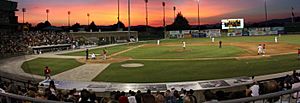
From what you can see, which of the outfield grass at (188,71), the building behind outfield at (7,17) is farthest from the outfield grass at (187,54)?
the building behind outfield at (7,17)

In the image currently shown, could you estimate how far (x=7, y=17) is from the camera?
61781 mm

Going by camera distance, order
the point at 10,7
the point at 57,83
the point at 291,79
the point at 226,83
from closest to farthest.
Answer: the point at 291,79
the point at 226,83
the point at 57,83
the point at 10,7

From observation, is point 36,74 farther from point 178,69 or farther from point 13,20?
point 13,20

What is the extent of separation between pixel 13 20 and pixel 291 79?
60.3 metres

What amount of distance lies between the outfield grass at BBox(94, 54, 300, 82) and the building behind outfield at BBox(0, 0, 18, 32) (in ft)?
120

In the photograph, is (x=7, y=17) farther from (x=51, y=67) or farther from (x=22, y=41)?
(x=51, y=67)

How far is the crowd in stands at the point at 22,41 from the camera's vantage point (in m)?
48.0

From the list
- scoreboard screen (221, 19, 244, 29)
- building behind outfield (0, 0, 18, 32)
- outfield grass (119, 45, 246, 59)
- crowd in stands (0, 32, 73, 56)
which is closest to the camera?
outfield grass (119, 45, 246, 59)

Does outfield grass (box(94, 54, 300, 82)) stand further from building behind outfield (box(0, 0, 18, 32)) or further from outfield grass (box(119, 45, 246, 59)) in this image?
building behind outfield (box(0, 0, 18, 32))

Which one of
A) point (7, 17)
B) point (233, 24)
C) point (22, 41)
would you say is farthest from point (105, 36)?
point (22, 41)

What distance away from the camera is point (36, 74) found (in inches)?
1116

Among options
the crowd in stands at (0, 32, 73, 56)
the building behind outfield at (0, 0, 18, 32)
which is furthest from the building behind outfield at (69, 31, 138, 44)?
the building behind outfield at (0, 0, 18, 32)

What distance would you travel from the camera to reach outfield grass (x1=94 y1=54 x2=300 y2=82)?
78.8 ft

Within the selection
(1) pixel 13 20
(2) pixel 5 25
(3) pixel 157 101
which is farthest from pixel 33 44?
(3) pixel 157 101
